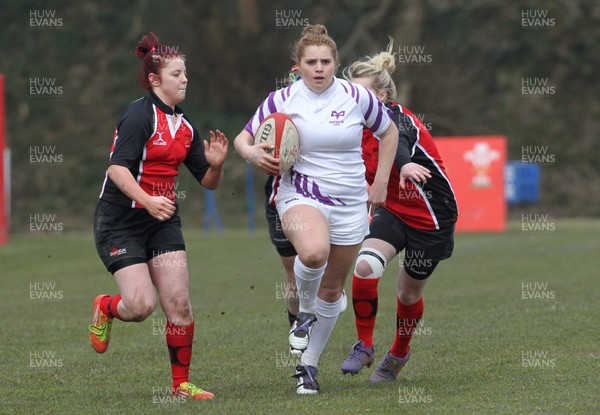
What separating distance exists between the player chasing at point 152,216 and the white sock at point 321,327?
25.5 inches

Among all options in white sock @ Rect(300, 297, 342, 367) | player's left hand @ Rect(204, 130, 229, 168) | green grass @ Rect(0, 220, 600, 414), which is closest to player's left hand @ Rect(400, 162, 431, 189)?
white sock @ Rect(300, 297, 342, 367)

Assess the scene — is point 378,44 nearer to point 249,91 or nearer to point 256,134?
point 249,91


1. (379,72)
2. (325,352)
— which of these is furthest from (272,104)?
(325,352)

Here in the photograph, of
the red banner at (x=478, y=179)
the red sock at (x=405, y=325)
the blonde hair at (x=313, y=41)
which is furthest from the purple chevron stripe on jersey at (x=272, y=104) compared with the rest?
the red banner at (x=478, y=179)

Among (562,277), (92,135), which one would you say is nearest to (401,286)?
(562,277)

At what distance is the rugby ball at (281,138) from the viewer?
5.69 meters

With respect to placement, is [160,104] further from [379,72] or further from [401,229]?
[401,229]

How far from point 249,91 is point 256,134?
79.7 feet

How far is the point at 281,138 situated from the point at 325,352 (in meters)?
2.51

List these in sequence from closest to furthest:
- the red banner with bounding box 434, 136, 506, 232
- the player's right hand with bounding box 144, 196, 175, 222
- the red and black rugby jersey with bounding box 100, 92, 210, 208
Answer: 1. the player's right hand with bounding box 144, 196, 175, 222
2. the red and black rugby jersey with bounding box 100, 92, 210, 208
3. the red banner with bounding box 434, 136, 506, 232

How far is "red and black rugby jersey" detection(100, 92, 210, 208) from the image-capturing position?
577cm

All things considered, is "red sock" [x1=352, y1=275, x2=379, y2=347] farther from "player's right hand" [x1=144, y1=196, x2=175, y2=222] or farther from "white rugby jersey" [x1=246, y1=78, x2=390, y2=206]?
"player's right hand" [x1=144, y1=196, x2=175, y2=222]

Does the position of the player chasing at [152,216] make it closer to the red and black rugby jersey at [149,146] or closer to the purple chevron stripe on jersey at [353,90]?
the red and black rugby jersey at [149,146]

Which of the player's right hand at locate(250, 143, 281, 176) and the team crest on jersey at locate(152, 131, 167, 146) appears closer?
the player's right hand at locate(250, 143, 281, 176)
